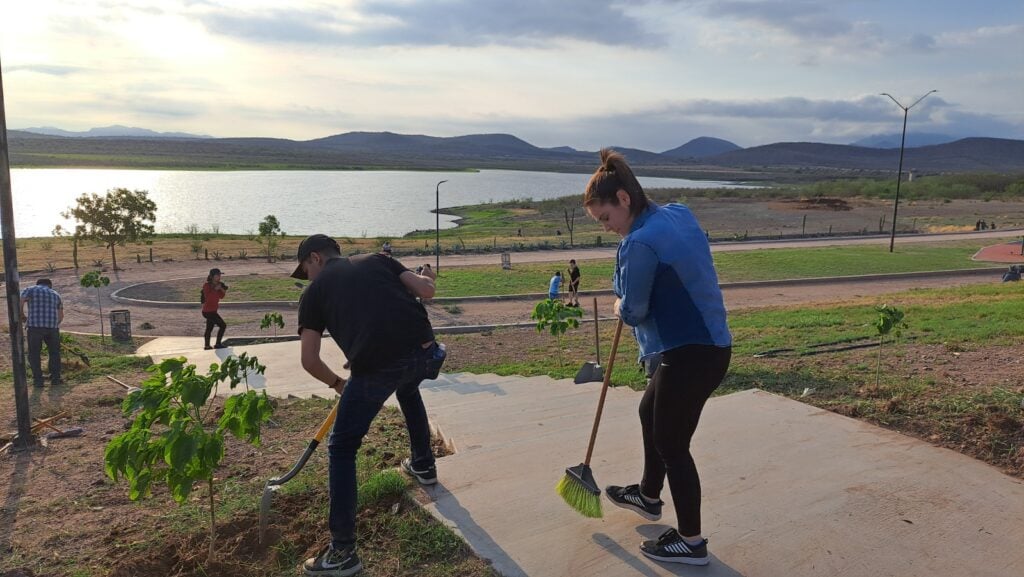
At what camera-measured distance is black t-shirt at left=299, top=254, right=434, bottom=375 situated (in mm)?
3570

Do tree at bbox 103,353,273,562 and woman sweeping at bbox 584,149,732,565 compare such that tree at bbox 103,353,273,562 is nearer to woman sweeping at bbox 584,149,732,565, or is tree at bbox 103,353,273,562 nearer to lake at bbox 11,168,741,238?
woman sweeping at bbox 584,149,732,565

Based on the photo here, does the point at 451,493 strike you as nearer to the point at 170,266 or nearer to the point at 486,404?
the point at 486,404

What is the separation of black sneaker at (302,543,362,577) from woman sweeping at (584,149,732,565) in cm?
144

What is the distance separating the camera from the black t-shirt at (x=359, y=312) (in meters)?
3.57

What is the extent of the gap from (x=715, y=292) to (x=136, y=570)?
3234mm

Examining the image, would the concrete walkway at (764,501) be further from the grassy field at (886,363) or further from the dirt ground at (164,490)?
the dirt ground at (164,490)

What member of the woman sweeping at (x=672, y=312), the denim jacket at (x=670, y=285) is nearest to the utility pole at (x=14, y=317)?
the woman sweeping at (x=672, y=312)

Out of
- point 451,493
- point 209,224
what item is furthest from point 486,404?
point 209,224

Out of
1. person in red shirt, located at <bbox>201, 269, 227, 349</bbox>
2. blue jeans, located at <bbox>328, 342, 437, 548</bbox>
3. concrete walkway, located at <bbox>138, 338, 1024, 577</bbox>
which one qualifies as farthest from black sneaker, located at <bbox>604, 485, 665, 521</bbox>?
person in red shirt, located at <bbox>201, 269, 227, 349</bbox>

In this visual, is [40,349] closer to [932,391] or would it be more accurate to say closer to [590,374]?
[590,374]

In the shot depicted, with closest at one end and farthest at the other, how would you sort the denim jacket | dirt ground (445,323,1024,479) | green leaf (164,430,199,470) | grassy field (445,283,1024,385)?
the denim jacket < green leaf (164,430,199,470) < dirt ground (445,323,1024,479) < grassy field (445,283,1024,385)

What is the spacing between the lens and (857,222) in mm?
53125

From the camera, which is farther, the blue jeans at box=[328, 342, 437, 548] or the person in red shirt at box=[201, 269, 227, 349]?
the person in red shirt at box=[201, 269, 227, 349]

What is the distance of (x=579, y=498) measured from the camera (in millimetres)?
3830
